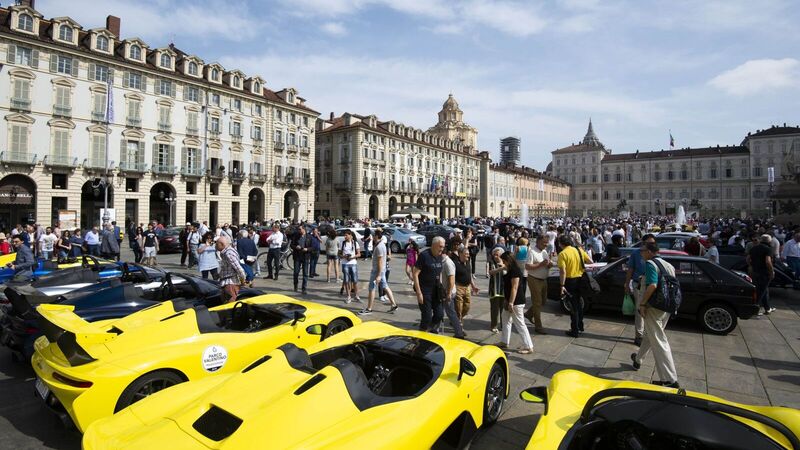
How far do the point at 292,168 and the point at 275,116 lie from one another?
6.62m

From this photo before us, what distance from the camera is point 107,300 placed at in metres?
6.16

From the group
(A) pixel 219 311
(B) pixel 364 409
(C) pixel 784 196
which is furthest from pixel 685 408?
(C) pixel 784 196

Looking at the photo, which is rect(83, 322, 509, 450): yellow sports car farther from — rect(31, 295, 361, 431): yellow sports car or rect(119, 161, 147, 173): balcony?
rect(119, 161, 147, 173): balcony

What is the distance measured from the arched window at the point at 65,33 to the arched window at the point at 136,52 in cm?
454

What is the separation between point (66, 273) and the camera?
841cm

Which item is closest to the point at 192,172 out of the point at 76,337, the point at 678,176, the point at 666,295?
the point at 76,337

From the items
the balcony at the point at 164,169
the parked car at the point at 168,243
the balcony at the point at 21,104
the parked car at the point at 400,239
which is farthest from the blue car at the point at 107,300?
the balcony at the point at 164,169

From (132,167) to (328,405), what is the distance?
140 ft

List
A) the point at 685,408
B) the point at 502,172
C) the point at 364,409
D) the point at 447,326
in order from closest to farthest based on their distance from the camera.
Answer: the point at 685,408 < the point at 364,409 < the point at 447,326 < the point at 502,172

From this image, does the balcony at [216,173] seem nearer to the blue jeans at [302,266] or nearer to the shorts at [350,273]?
the blue jeans at [302,266]

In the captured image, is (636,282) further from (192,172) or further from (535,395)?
(192,172)

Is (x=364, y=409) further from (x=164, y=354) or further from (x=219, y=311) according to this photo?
(x=219, y=311)

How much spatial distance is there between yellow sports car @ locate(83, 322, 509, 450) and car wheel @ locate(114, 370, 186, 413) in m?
0.93

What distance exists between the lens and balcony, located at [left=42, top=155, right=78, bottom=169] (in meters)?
32.9
